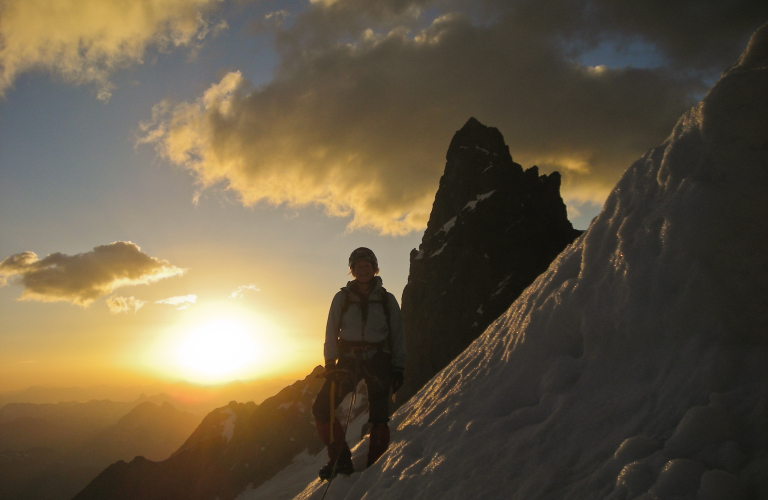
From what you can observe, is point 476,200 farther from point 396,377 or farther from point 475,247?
point 396,377

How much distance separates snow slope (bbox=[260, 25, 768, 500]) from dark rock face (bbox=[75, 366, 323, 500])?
6974 cm

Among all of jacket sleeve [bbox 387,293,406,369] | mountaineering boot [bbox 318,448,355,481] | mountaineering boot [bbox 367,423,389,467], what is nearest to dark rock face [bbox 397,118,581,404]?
jacket sleeve [bbox 387,293,406,369]

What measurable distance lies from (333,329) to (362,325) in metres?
0.52

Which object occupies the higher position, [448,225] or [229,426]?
[448,225]

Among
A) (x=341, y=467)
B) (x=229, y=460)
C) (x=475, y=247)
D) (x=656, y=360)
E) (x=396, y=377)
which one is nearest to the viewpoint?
(x=656, y=360)

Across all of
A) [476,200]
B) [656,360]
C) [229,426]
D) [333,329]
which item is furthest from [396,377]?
[229,426]

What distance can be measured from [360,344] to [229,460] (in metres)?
83.2

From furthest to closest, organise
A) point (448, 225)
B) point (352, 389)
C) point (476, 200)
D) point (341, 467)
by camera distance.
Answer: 1. point (448, 225)
2. point (476, 200)
3. point (352, 389)
4. point (341, 467)

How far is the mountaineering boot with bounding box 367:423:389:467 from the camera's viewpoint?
5.28 meters

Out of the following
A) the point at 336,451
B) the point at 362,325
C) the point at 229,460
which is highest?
the point at 362,325

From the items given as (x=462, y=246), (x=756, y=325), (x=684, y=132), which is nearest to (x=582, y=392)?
(x=756, y=325)

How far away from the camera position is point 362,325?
20.4 feet

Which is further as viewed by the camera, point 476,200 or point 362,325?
point 476,200

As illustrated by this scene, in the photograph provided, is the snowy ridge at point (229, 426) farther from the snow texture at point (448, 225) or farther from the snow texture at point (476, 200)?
the snow texture at point (476, 200)
